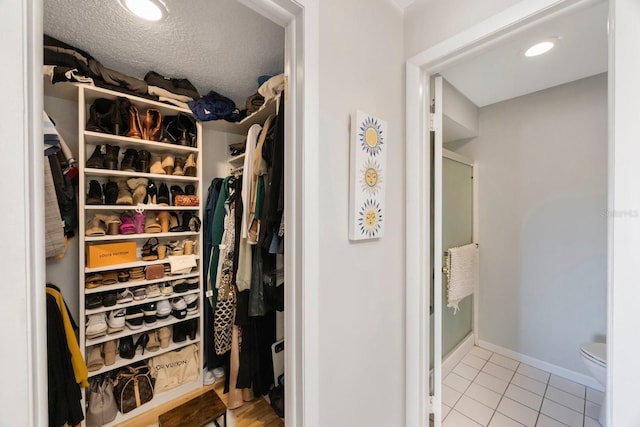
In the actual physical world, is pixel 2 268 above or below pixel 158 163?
below

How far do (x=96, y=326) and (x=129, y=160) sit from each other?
1063 millimetres

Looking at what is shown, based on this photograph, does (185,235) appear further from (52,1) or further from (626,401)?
(626,401)

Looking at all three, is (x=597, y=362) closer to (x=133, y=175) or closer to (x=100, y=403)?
(x=100, y=403)

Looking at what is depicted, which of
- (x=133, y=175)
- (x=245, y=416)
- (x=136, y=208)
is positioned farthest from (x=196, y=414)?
(x=133, y=175)

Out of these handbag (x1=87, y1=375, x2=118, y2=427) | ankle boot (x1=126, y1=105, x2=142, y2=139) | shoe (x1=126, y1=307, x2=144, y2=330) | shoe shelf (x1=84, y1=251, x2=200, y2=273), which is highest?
ankle boot (x1=126, y1=105, x2=142, y2=139)

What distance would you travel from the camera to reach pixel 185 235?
1843 mm

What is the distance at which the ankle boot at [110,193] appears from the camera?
1.53m

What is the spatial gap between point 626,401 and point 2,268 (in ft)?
4.93

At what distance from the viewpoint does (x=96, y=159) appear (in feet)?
4.87

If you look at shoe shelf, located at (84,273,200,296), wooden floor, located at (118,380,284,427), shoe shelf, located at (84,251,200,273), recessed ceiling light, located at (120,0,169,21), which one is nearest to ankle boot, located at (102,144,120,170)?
shoe shelf, located at (84,251,200,273)

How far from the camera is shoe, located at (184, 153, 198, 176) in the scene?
1764mm

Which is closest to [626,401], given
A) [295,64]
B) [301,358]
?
[301,358]

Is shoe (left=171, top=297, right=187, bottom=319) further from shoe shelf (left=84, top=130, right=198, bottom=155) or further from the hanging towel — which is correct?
the hanging towel

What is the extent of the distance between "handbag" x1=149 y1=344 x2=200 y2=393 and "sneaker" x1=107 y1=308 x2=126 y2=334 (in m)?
0.36
